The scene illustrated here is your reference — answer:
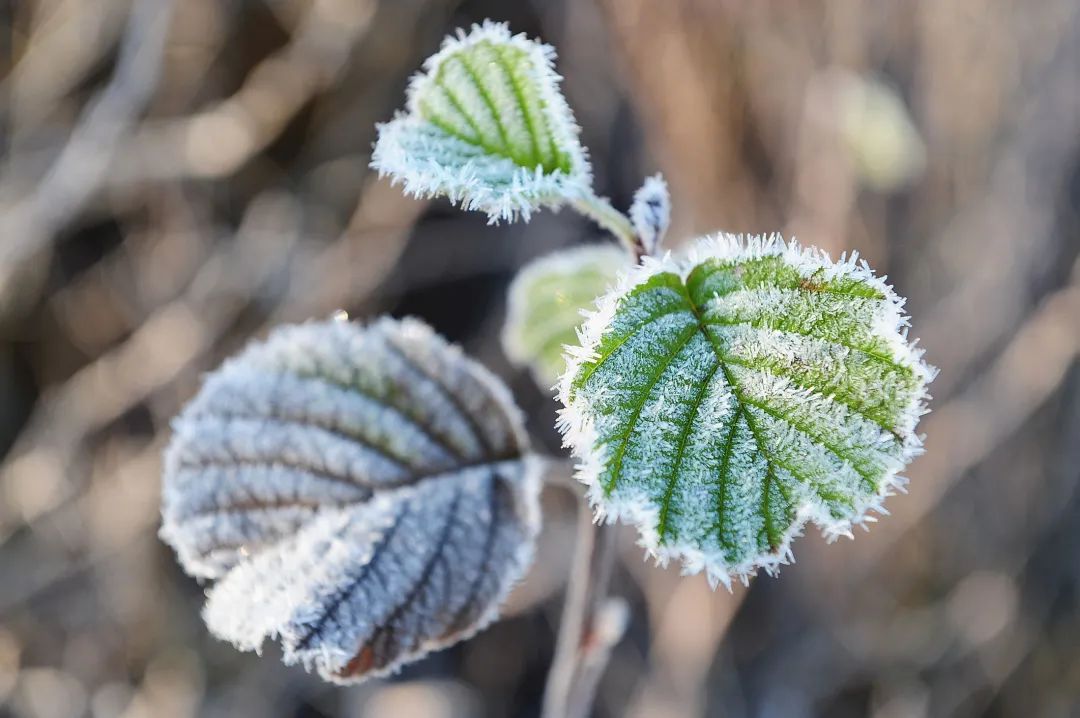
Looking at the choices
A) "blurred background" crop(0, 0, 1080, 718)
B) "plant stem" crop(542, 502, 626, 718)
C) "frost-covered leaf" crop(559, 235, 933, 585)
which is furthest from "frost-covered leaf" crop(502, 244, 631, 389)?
"blurred background" crop(0, 0, 1080, 718)

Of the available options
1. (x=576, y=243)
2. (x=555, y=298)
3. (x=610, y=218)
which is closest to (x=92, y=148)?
(x=576, y=243)

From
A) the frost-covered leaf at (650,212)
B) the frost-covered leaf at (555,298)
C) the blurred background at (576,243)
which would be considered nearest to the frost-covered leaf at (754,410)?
the frost-covered leaf at (650,212)

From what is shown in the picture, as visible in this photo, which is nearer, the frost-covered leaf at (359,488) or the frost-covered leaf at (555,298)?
the frost-covered leaf at (359,488)

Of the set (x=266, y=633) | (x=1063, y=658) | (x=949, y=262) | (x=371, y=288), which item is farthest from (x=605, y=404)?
(x=1063, y=658)

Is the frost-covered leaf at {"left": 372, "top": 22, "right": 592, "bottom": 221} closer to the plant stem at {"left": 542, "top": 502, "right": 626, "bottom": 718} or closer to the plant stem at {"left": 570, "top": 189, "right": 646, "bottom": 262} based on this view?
the plant stem at {"left": 570, "top": 189, "right": 646, "bottom": 262}

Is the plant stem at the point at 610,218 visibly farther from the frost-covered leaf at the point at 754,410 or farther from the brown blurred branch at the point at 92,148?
the brown blurred branch at the point at 92,148

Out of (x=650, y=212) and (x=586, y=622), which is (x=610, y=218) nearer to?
(x=650, y=212)

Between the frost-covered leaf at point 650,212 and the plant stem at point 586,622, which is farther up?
the frost-covered leaf at point 650,212
